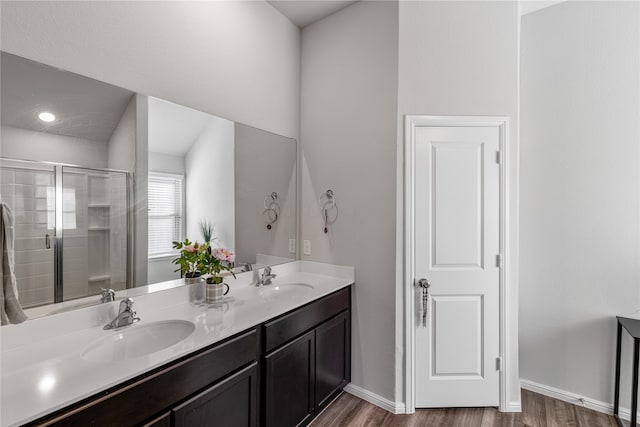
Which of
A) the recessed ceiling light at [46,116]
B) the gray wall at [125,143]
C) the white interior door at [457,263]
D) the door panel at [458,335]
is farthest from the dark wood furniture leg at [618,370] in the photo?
the recessed ceiling light at [46,116]

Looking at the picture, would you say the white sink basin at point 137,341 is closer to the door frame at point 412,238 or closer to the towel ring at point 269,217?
the towel ring at point 269,217

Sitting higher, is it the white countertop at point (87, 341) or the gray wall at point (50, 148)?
the gray wall at point (50, 148)

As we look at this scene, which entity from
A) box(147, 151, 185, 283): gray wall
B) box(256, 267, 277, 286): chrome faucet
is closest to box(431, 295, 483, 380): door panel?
box(256, 267, 277, 286): chrome faucet

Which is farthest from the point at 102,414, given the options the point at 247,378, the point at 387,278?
the point at 387,278

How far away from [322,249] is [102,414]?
1742 mm

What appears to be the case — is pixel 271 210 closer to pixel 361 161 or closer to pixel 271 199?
pixel 271 199

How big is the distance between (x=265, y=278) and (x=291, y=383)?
0.74 m

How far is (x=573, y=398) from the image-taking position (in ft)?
7.40

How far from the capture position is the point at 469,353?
219 centimetres

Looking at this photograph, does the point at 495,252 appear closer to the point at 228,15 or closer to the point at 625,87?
the point at 625,87

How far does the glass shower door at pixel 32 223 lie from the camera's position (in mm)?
1234

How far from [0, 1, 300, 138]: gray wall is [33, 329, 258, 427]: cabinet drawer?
1306 mm

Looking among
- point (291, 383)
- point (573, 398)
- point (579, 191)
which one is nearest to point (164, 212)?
point (291, 383)

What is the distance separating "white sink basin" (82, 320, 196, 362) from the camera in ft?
4.27
